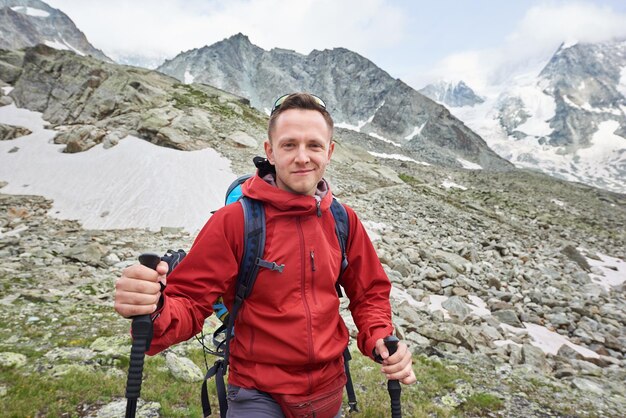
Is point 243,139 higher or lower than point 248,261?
lower

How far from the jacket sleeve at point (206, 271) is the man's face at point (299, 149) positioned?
548mm

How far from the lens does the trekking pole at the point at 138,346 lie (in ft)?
6.91

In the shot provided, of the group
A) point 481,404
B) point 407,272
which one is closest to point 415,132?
point 407,272

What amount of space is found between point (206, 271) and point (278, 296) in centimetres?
64

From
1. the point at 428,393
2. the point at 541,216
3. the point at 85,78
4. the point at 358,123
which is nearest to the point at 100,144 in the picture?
the point at 85,78

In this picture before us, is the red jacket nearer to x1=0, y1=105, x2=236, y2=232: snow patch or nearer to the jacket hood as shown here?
the jacket hood

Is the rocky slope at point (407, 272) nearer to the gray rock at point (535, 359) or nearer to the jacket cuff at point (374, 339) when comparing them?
the gray rock at point (535, 359)

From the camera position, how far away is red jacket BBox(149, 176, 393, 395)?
2.78 meters

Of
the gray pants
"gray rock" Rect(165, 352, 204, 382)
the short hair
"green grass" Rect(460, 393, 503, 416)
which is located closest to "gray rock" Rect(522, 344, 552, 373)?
"green grass" Rect(460, 393, 503, 416)

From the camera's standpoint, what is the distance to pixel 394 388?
120 inches

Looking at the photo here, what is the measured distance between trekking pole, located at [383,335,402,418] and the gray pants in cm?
97

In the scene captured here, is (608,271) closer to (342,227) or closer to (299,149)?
(342,227)

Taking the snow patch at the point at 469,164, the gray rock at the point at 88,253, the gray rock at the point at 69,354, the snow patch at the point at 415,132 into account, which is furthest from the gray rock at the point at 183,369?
the snow patch at the point at 415,132

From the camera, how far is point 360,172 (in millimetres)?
43719
